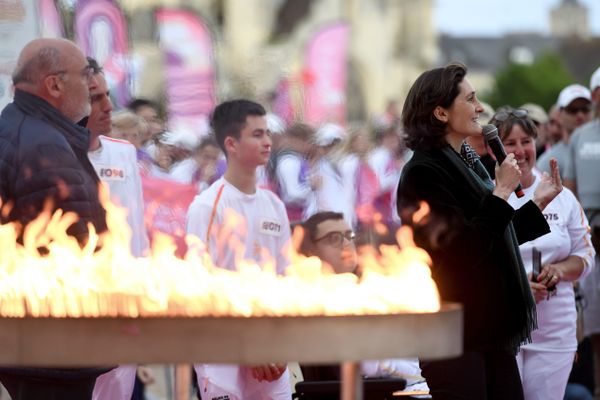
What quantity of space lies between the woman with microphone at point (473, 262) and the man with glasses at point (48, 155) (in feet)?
4.68

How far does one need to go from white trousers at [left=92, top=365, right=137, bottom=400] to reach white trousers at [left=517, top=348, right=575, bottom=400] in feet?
6.82

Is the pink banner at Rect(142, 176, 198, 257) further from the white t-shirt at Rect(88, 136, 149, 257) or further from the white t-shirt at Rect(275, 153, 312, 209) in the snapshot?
the white t-shirt at Rect(275, 153, 312, 209)

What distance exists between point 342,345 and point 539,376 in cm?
333

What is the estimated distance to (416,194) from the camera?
256 inches

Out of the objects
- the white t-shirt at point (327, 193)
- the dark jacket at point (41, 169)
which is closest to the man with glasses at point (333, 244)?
the dark jacket at point (41, 169)

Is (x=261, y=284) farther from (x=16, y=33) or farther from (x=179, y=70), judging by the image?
(x=179, y=70)

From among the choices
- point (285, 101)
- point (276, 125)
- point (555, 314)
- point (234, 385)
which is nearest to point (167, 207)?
point (234, 385)

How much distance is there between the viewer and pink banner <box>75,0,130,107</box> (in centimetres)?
1059

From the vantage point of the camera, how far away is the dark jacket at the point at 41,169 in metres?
6.06

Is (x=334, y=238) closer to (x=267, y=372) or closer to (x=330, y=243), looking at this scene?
(x=330, y=243)

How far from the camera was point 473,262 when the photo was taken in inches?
253

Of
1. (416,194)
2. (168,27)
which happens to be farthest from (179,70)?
(416,194)

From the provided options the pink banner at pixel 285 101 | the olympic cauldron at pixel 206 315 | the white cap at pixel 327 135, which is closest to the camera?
the olympic cauldron at pixel 206 315

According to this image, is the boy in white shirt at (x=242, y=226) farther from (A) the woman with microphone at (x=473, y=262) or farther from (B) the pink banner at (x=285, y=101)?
(B) the pink banner at (x=285, y=101)
